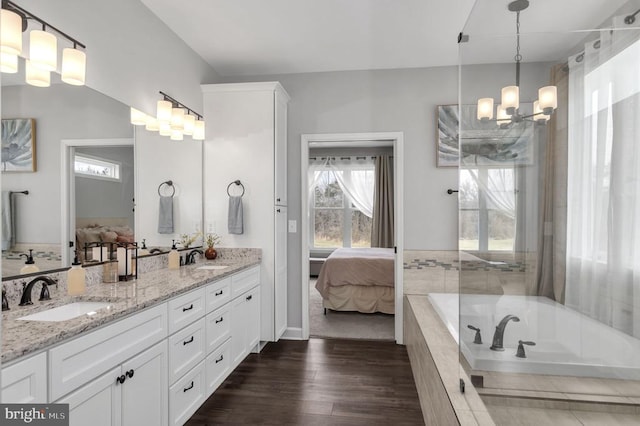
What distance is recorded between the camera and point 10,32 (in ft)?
5.15

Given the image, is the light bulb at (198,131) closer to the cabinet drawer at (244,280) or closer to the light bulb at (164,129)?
the light bulb at (164,129)

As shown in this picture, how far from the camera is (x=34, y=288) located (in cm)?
182

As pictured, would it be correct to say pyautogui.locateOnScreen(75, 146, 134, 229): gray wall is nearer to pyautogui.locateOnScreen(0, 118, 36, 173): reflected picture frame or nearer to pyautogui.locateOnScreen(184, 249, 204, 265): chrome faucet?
pyautogui.locateOnScreen(0, 118, 36, 173): reflected picture frame

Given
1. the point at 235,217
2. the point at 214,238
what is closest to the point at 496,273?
the point at 235,217

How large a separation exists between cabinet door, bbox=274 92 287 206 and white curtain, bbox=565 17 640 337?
8.93ft

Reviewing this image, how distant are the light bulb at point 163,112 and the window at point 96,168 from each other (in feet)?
1.96

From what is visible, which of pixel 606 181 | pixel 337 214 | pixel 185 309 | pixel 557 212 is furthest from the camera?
pixel 337 214

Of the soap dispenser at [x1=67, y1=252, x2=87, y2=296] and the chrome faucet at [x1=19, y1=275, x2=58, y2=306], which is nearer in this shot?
the chrome faucet at [x1=19, y1=275, x2=58, y2=306]

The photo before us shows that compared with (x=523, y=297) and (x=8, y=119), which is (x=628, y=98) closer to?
(x=523, y=297)

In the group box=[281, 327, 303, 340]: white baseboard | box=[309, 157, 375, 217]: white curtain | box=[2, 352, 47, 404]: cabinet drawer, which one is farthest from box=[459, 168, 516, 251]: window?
box=[309, 157, 375, 217]: white curtain

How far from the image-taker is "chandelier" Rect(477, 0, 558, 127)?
114cm

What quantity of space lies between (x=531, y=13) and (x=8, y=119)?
2.23m

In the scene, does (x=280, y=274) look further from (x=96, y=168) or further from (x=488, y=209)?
(x=488, y=209)

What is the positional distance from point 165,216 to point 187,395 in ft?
4.68
